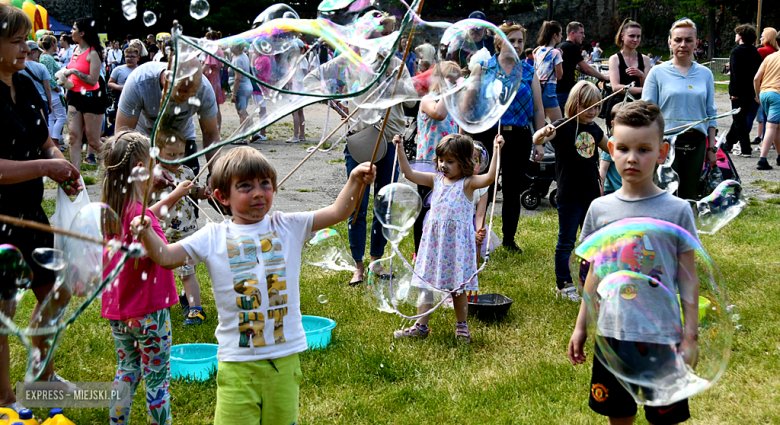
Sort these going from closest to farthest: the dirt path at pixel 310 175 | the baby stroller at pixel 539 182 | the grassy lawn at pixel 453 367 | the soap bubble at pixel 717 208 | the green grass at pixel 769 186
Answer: the grassy lawn at pixel 453 367, the soap bubble at pixel 717 208, the baby stroller at pixel 539 182, the dirt path at pixel 310 175, the green grass at pixel 769 186

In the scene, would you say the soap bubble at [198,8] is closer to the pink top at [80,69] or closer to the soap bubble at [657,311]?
the soap bubble at [657,311]

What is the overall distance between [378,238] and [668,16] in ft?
133

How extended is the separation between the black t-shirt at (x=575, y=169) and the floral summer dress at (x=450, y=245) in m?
1.04

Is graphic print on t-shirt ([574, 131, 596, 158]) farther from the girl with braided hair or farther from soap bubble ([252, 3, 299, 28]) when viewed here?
the girl with braided hair

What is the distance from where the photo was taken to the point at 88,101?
8.05 meters

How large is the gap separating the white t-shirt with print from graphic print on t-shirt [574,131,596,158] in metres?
2.99

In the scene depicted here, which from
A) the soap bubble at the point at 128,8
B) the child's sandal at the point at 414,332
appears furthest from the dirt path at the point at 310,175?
the soap bubble at the point at 128,8

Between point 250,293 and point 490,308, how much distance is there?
2.43 m

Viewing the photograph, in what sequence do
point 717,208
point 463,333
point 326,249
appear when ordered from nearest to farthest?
1. point 463,333
2. point 326,249
3. point 717,208

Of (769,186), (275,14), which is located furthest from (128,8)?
(769,186)

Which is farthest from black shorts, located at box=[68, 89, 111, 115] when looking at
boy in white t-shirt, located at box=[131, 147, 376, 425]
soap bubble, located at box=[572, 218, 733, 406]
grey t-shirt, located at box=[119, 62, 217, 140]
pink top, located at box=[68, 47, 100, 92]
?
soap bubble, located at box=[572, 218, 733, 406]

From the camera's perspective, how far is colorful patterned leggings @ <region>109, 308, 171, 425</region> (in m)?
2.81

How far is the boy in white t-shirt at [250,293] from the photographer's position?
2.37 metres

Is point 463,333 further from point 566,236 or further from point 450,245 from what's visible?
point 566,236
